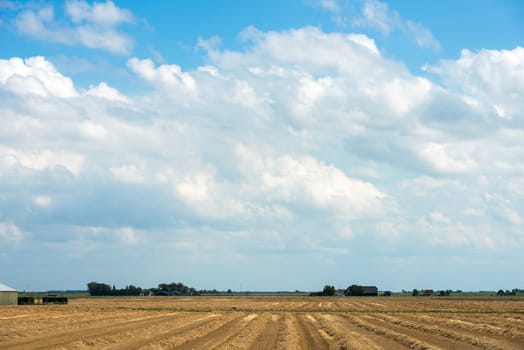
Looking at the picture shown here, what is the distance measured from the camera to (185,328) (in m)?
46.6

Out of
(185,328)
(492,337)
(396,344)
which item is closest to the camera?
(396,344)

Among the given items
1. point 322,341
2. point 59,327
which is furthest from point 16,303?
point 322,341

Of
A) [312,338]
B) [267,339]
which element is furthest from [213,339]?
[312,338]

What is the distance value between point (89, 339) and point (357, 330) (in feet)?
60.0

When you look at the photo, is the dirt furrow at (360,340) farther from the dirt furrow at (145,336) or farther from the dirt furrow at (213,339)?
the dirt furrow at (145,336)

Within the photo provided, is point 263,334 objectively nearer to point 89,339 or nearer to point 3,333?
point 89,339

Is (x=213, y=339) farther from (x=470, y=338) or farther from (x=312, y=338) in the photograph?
(x=470, y=338)

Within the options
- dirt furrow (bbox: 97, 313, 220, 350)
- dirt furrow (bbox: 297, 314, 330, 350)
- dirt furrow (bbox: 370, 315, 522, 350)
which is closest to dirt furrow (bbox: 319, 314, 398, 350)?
dirt furrow (bbox: 297, 314, 330, 350)

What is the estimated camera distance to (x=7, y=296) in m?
101

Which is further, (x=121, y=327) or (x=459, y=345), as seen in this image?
(x=121, y=327)

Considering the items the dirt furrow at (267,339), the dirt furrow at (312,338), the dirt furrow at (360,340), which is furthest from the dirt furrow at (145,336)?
the dirt furrow at (360,340)

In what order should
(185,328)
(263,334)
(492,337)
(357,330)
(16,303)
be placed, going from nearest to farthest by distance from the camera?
(492,337) → (263,334) → (357,330) → (185,328) → (16,303)

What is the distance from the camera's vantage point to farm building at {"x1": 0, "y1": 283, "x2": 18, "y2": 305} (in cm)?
9969

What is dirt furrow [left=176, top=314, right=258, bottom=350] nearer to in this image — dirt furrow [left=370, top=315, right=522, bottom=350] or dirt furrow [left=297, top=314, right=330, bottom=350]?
dirt furrow [left=297, top=314, right=330, bottom=350]
